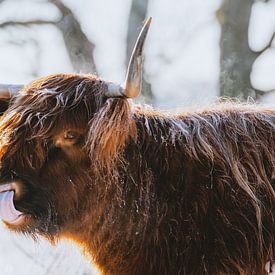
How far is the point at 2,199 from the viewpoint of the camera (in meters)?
3.75

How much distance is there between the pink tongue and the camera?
3.76 meters

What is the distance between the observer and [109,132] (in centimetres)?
392

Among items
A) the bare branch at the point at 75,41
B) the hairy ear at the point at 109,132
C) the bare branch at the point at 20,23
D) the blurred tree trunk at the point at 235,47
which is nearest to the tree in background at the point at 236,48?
the blurred tree trunk at the point at 235,47

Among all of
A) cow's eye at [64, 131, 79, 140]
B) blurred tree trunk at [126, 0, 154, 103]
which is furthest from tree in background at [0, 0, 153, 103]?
cow's eye at [64, 131, 79, 140]

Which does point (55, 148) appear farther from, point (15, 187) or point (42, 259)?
point (42, 259)

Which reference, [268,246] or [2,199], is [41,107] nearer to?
[2,199]

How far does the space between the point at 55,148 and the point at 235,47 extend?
7.31m

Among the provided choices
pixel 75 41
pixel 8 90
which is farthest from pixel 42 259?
pixel 75 41

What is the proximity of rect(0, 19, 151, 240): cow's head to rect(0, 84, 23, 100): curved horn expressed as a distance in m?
0.13

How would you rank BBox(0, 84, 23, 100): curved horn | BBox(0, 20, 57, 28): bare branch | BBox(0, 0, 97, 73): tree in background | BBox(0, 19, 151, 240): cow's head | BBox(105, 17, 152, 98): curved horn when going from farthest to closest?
BBox(0, 20, 57, 28): bare branch → BBox(0, 0, 97, 73): tree in background → BBox(0, 84, 23, 100): curved horn → BBox(0, 19, 151, 240): cow's head → BBox(105, 17, 152, 98): curved horn

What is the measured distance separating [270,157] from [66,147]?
3.35ft

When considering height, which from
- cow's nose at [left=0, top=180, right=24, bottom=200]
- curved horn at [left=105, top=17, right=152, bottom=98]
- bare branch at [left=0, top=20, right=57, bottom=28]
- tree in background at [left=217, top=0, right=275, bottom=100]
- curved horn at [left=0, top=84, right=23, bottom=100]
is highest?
curved horn at [left=105, top=17, right=152, bottom=98]

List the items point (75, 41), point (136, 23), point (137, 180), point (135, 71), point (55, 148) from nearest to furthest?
1. point (135, 71)
2. point (55, 148)
3. point (137, 180)
4. point (75, 41)
5. point (136, 23)

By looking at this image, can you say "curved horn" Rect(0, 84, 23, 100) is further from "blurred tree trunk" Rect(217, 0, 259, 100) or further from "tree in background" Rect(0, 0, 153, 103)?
"blurred tree trunk" Rect(217, 0, 259, 100)
